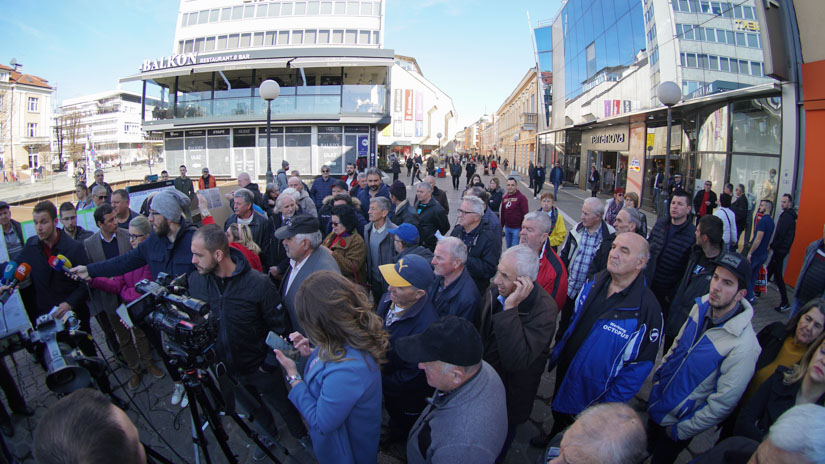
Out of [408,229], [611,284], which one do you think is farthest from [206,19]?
[611,284]

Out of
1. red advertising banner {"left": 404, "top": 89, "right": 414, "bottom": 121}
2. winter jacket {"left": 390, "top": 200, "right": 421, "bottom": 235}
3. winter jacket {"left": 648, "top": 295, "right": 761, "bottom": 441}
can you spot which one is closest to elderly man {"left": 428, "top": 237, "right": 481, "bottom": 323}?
winter jacket {"left": 648, "top": 295, "right": 761, "bottom": 441}

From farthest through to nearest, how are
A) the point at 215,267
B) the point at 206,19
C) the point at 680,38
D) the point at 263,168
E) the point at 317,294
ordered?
the point at 206,19
the point at 263,168
the point at 680,38
the point at 215,267
the point at 317,294

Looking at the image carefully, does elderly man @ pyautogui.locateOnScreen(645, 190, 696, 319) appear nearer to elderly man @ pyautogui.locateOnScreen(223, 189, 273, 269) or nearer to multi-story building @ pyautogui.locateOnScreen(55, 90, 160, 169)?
elderly man @ pyautogui.locateOnScreen(223, 189, 273, 269)

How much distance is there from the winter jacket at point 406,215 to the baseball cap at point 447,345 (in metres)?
3.59

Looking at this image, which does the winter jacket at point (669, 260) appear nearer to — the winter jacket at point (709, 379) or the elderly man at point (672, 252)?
the elderly man at point (672, 252)

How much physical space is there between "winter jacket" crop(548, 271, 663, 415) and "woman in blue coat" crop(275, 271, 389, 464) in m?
1.51

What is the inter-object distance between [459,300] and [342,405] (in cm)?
134

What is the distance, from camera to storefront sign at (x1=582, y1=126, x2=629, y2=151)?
18703 mm

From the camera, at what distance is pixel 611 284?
2914mm

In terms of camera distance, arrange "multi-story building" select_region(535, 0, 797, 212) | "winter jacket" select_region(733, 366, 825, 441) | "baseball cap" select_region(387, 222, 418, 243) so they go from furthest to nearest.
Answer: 1. "multi-story building" select_region(535, 0, 797, 212)
2. "baseball cap" select_region(387, 222, 418, 243)
3. "winter jacket" select_region(733, 366, 825, 441)

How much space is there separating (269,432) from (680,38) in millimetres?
14967

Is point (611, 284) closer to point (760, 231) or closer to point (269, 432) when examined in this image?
point (269, 432)

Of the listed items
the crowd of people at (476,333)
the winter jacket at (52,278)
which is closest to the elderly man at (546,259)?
the crowd of people at (476,333)

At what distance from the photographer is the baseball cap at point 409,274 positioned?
103 inches
